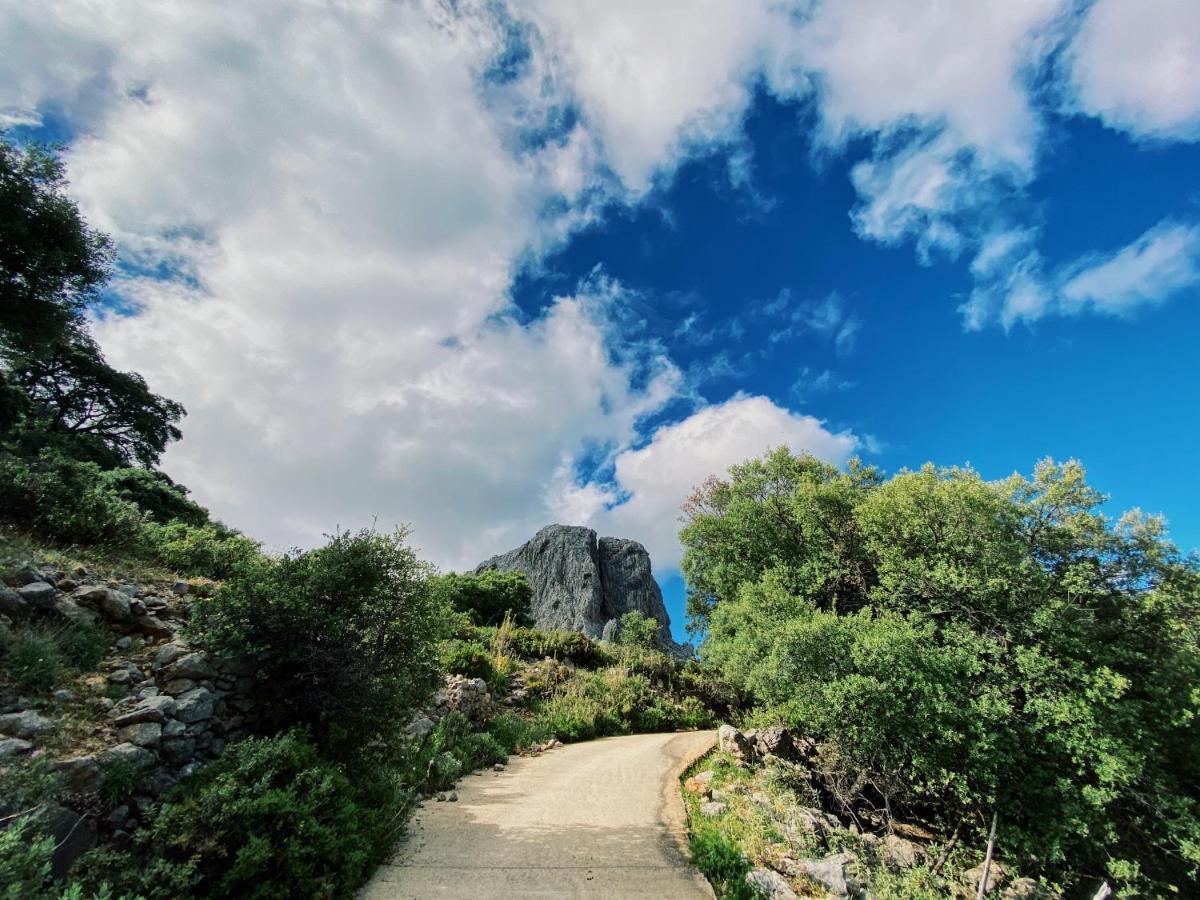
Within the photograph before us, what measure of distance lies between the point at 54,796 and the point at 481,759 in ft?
24.2

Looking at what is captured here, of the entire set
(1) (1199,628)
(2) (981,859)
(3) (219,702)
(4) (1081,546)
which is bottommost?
(2) (981,859)

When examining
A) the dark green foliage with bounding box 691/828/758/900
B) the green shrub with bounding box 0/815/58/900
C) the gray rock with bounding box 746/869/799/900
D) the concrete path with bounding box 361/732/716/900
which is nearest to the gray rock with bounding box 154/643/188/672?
the green shrub with bounding box 0/815/58/900

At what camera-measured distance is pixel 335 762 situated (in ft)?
20.3

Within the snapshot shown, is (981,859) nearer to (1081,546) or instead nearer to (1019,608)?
(1019,608)

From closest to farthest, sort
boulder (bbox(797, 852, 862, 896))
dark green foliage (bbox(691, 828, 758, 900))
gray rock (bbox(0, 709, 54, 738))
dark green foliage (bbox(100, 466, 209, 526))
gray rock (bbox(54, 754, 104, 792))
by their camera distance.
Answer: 1. gray rock (bbox(54, 754, 104, 792))
2. gray rock (bbox(0, 709, 54, 738))
3. dark green foliage (bbox(691, 828, 758, 900))
4. boulder (bbox(797, 852, 862, 896))
5. dark green foliage (bbox(100, 466, 209, 526))

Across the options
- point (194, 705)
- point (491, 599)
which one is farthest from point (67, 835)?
point (491, 599)

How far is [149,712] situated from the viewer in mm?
5234

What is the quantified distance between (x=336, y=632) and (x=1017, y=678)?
11423 millimetres

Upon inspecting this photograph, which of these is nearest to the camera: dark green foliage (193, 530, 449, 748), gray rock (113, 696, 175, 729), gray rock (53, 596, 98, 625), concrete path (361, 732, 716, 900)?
gray rock (113, 696, 175, 729)

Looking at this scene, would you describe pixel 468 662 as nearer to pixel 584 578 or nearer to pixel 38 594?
pixel 38 594

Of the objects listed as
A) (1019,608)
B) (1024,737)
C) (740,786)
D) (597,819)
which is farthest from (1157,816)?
(597,819)

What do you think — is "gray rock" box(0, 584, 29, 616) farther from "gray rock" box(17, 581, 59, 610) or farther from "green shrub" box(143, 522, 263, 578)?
"green shrub" box(143, 522, 263, 578)

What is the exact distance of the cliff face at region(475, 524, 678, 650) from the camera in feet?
154

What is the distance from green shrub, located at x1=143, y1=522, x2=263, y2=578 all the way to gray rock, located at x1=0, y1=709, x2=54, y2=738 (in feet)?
14.2
